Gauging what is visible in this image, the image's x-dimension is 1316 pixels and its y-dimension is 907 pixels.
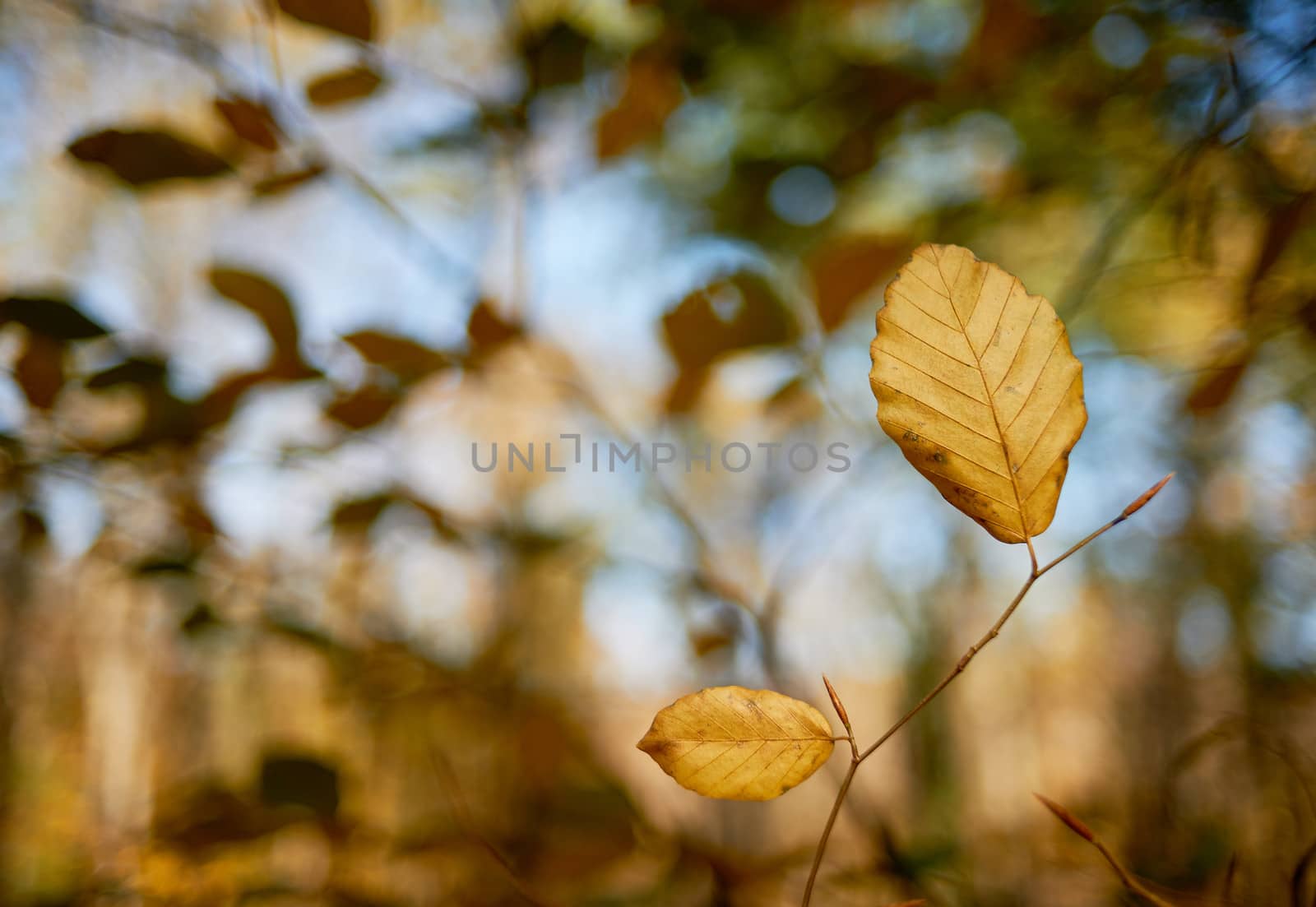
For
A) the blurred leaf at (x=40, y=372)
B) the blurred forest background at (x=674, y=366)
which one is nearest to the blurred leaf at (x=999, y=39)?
the blurred forest background at (x=674, y=366)

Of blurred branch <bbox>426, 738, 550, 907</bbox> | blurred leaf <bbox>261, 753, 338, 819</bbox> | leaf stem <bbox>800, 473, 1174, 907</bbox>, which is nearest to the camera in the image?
leaf stem <bbox>800, 473, 1174, 907</bbox>

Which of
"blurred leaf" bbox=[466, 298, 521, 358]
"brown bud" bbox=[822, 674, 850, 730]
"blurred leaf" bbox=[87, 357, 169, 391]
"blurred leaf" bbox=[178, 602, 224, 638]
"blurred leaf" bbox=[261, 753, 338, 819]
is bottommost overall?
"blurred leaf" bbox=[261, 753, 338, 819]

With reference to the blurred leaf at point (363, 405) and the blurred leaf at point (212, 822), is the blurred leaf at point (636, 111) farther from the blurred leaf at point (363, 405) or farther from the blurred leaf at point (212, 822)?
the blurred leaf at point (212, 822)

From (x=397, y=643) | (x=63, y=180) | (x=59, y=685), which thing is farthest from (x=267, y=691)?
(x=397, y=643)

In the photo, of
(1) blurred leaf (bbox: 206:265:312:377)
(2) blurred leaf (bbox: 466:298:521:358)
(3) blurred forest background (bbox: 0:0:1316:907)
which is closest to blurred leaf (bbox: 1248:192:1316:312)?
(3) blurred forest background (bbox: 0:0:1316:907)

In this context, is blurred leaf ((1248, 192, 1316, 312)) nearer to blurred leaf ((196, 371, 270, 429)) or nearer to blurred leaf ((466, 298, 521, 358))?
blurred leaf ((466, 298, 521, 358))

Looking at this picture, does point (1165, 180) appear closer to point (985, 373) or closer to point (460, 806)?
point (985, 373)

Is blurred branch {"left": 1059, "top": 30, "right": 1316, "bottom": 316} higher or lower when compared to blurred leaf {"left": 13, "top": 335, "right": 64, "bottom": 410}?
higher

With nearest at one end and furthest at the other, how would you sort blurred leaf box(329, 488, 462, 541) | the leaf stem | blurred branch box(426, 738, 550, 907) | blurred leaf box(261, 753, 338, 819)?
the leaf stem → blurred branch box(426, 738, 550, 907) → blurred leaf box(261, 753, 338, 819) → blurred leaf box(329, 488, 462, 541)
